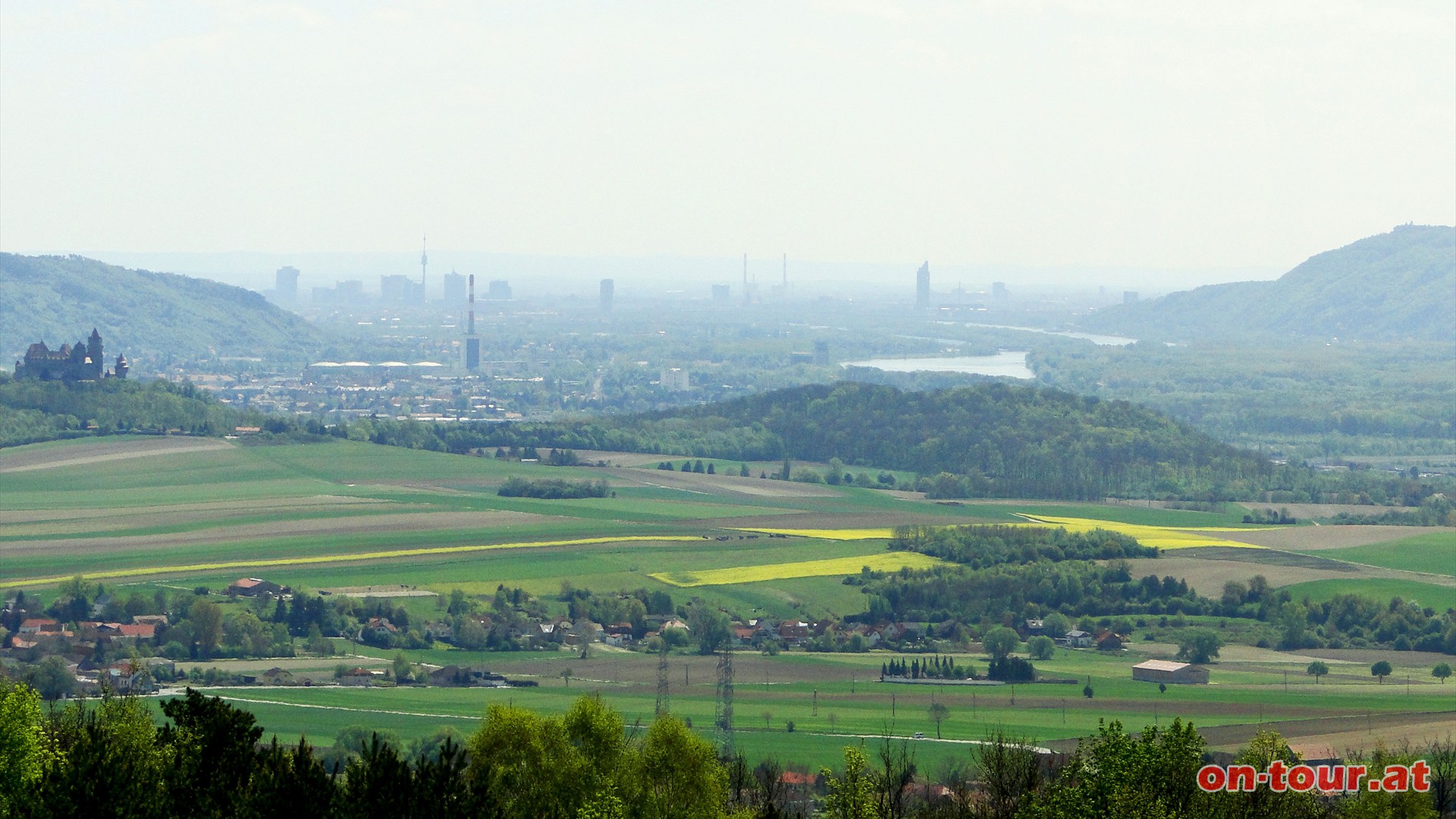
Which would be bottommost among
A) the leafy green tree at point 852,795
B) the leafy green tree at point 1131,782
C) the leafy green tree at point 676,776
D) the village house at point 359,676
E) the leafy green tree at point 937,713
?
the village house at point 359,676

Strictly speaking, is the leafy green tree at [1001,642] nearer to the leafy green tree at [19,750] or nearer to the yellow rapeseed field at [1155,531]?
the yellow rapeseed field at [1155,531]

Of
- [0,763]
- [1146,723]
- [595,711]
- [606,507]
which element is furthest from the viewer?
[606,507]

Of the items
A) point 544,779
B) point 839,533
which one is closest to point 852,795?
point 544,779

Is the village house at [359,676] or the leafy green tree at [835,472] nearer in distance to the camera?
the village house at [359,676]

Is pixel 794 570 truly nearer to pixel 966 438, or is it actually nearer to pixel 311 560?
pixel 311 560

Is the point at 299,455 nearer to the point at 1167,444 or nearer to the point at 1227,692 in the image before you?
the point at 1167,444

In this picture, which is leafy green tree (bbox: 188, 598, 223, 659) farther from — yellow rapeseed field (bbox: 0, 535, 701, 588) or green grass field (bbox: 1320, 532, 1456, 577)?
green grass field (bbox: 1320, 532, 1456, 577)

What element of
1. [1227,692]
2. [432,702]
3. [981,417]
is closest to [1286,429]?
[981,417]

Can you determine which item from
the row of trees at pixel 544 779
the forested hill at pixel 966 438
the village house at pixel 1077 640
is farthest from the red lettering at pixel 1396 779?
the forested hill at pixel 966 438
